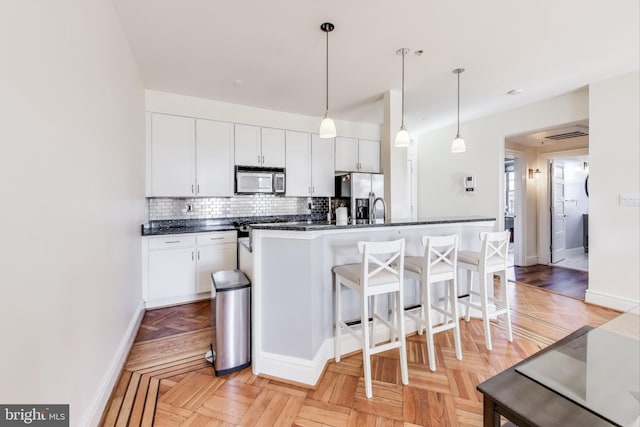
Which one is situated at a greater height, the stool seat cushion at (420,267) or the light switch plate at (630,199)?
the light switch plate at (630,199)

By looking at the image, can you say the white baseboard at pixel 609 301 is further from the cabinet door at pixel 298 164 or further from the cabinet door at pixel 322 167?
the cabinet door at pixel 298 164

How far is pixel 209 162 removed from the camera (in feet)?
12.9

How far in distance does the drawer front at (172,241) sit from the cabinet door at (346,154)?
2624mm

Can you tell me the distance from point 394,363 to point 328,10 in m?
2.76

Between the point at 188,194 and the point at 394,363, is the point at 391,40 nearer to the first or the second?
the point at 394,363

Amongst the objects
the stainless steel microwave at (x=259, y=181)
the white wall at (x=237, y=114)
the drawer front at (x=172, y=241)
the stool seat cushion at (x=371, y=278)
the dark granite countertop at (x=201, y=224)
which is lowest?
the stool seat cushion at (x=371, y=278)

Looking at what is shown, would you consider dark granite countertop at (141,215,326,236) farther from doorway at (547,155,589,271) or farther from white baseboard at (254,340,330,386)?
doorway at (547,155,589,271)

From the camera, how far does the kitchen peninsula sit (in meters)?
1.95

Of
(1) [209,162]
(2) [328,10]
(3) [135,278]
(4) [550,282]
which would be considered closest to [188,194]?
(1) [209,162]

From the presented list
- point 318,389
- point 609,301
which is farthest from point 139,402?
point 609,301

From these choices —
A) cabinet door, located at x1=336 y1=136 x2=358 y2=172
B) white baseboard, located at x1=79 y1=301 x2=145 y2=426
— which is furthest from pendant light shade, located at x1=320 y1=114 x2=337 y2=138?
white baseboard, located at x1=79 y1=301 x2=145 y2=426

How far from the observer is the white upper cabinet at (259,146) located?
4113 mm

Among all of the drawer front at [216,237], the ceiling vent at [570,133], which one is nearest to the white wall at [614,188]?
the ceiling vent at [570,133]

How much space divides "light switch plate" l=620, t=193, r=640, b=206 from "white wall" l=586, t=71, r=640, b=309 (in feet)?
0.12
